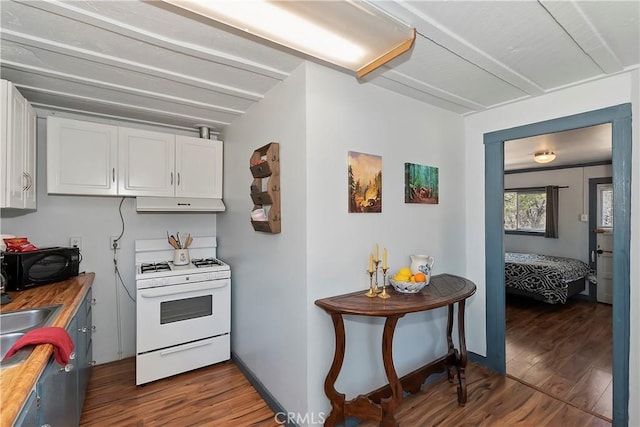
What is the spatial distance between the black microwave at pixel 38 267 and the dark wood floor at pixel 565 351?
3789mm

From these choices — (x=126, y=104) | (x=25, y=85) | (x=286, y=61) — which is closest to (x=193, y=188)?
(x=126, y=104)

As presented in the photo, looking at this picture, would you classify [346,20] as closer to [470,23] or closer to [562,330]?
[470,23]

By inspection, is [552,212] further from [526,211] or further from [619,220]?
[619,220]

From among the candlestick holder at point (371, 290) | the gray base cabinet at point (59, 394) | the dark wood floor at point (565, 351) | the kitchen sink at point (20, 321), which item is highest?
the candlestick holder at point (371, 290)

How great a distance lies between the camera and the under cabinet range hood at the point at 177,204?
2539 mm

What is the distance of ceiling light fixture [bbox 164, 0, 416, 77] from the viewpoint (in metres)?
1.13

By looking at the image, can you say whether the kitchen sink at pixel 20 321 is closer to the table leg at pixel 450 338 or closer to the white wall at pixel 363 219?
the white wall at pixel 363 219

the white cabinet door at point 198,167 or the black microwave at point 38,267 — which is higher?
the white cabinet door at point 198,167

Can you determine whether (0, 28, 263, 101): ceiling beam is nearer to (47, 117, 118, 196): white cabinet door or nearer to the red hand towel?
(47, 117, 118, 196): white cabinet door

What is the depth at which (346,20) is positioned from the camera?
123 centimetres

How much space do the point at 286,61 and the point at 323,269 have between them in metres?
1.28

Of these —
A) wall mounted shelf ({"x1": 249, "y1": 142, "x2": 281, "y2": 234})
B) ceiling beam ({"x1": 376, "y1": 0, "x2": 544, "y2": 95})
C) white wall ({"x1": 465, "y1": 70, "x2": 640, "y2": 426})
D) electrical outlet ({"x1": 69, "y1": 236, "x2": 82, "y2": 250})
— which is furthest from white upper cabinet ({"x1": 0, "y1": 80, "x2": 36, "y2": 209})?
white wall ({"x1": 465, "y1": 70, "x2": 640, "y2": 426})

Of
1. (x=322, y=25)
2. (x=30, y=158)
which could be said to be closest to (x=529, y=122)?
(x=322, y=25)

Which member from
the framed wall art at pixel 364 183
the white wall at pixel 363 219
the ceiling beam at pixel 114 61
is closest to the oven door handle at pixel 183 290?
the white wall at pixel 363 219
